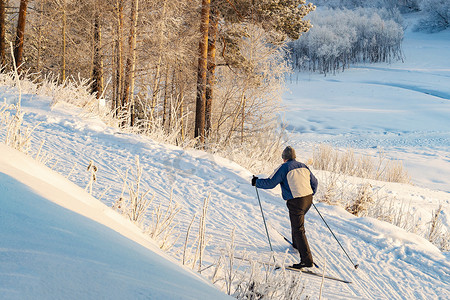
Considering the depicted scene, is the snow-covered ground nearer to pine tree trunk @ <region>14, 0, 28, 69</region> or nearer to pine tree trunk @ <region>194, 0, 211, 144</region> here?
pine tree trunk @ <region>194, 0, 211, 144</region>

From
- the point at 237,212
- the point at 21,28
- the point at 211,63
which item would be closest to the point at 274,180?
the point at 237,212

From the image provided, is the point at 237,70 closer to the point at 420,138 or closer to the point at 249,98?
the point at 249,98

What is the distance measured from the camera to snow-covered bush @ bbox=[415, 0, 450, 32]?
80231 millimetres

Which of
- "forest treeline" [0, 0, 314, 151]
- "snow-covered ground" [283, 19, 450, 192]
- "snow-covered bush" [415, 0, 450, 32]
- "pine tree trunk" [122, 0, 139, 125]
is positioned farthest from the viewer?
"snow-covered bush" [415, 0, 450, 32]

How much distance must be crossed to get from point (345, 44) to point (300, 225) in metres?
64.0

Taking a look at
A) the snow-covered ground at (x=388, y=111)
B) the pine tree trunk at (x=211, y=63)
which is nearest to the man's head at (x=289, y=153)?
the pine tree trunk at (x=211, y=63)

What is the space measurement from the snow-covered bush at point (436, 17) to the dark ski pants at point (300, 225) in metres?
89.4

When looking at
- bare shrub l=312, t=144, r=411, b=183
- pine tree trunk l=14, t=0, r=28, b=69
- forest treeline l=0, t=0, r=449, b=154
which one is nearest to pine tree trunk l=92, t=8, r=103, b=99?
forest treeline l=0, t=0, r=449, b=154

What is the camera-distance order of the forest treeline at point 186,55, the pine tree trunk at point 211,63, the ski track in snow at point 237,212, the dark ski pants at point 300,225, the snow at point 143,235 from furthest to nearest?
the pine tree trunk at point 211,63, the forest treeline at point 186,55, the dark ski pants at point 300,225, the ski track in snow at point 237,212, the snow at point 143,235

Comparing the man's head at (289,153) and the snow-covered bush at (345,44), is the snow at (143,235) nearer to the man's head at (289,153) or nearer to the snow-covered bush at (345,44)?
the man's head at (289,153)

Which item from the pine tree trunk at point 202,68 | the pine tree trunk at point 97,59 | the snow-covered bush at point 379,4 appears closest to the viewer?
the pine tree trunk at point 202,68

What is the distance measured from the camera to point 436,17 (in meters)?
82.1

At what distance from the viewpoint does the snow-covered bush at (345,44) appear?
6450 cm

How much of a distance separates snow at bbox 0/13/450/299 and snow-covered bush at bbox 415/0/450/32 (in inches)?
2937
